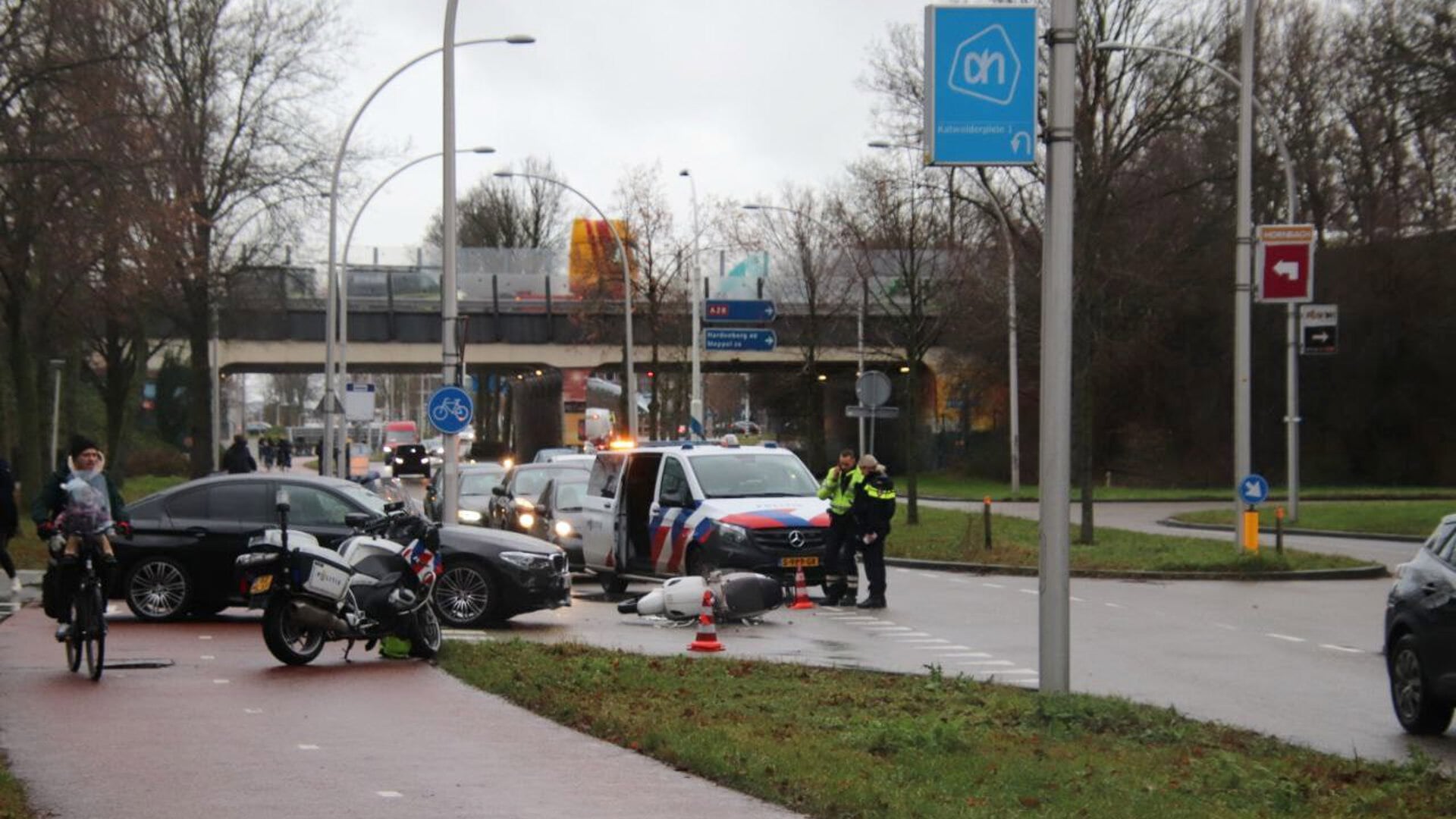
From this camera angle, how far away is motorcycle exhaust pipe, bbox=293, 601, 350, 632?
14.0 metres

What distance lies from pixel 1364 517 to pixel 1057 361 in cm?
3002

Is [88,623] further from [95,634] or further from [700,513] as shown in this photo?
[700,513]

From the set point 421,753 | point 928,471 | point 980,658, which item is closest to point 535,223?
point 928,471

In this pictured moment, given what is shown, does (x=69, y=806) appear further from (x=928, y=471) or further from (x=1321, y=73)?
(x=928, y=471)

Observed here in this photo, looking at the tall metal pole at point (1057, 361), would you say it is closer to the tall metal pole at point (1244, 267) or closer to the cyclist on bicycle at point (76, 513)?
the cyclist on bicycle at point (76, 513)

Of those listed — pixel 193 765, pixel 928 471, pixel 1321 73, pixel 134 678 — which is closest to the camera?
pixel 193 765

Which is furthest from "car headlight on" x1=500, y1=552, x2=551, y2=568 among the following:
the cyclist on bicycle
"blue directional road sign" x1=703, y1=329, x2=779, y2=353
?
"blue directional road sign" x1=703, y1=329, x2=779, y2=353

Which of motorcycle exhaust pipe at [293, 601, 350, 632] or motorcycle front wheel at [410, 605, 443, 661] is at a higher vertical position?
motorcycle exhaust pipe at [293, 601, 350, 632]

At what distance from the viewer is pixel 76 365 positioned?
156 ft

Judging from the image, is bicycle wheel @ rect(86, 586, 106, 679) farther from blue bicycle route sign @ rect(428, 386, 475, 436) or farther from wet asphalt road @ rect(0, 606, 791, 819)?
blue bicycle route sign @ rect(428, 386, 475, 436)

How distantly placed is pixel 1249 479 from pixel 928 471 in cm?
4376

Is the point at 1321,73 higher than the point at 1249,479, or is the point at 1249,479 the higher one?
the point at 1321,73

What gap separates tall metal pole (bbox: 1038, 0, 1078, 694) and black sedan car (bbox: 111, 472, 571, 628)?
7.84 metres

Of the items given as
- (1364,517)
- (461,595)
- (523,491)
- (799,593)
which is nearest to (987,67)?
(461,595)
